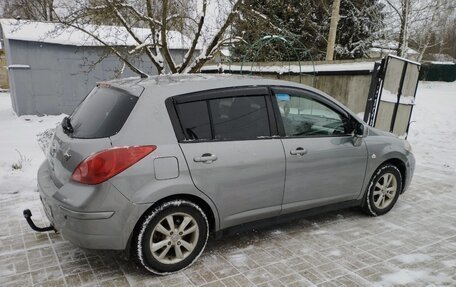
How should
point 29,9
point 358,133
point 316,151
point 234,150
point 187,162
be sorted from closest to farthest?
point 187,162, point 234,150, point 316,151, point 358,133, point 29,9

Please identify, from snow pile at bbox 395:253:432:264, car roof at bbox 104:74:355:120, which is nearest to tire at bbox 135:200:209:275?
car roof at bbox 104:74:355:120

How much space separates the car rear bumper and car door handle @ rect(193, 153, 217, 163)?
1.89 ft

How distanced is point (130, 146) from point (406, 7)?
Result: 59.2 ft

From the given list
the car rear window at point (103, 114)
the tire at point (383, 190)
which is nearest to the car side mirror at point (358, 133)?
the tire at point (383, 190)

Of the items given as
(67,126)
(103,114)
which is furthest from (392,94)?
(67,126)

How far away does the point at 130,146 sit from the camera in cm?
285

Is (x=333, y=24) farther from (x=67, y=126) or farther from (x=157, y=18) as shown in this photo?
(x=67, y=126)

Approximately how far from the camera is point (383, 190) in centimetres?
450

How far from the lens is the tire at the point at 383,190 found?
172 inches

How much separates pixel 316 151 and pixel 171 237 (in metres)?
1.67

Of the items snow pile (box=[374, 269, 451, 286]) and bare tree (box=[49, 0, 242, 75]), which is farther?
bare tree (box=[49, 0, 242, 75])

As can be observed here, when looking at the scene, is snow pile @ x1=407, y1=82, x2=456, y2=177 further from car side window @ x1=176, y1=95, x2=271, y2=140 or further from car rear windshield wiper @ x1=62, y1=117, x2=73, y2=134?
car rear windshield wiper @ x1=62, y1=117, x2=73, y2=134

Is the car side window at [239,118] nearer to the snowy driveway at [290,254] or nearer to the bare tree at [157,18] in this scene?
the snowy driveway at [290,254]

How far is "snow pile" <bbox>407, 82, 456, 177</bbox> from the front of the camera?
735 cm
